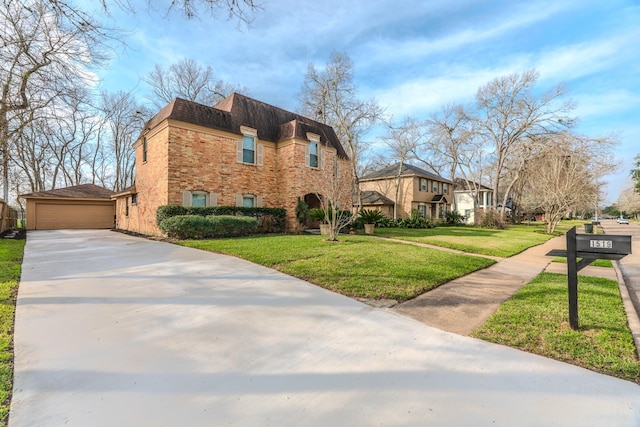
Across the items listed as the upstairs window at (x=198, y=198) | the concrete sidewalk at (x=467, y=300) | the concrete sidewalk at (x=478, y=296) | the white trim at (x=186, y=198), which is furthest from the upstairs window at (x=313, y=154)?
the concrete sidewalk at (x=467, y=300)

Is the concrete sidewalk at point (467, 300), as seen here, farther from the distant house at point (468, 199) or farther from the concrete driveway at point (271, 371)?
the distant house at point (468, 199)

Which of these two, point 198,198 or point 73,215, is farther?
point 73,215

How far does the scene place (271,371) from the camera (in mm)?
2539

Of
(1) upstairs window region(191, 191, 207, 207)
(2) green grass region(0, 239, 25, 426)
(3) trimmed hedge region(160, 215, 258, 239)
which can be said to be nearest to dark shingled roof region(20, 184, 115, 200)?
(1) upstairs window region(191, 191, 207, 207)

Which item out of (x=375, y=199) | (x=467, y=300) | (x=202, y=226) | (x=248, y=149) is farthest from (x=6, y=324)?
(x=375, y=199)

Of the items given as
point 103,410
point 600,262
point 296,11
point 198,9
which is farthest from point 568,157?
point 103,410

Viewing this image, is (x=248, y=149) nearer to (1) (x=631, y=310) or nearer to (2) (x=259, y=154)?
(2) (x=259, y=154)

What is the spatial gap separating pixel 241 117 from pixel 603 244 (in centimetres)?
1546

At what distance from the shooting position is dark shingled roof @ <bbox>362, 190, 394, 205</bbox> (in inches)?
1126

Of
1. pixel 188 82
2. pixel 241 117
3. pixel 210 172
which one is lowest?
pixel 210 172

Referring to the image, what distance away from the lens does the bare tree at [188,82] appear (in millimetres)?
26906

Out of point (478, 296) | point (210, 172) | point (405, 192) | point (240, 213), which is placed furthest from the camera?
point (405, 192)

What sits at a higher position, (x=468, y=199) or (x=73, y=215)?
(x=468, y=199)

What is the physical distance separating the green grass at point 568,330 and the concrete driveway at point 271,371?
11.0 inches
